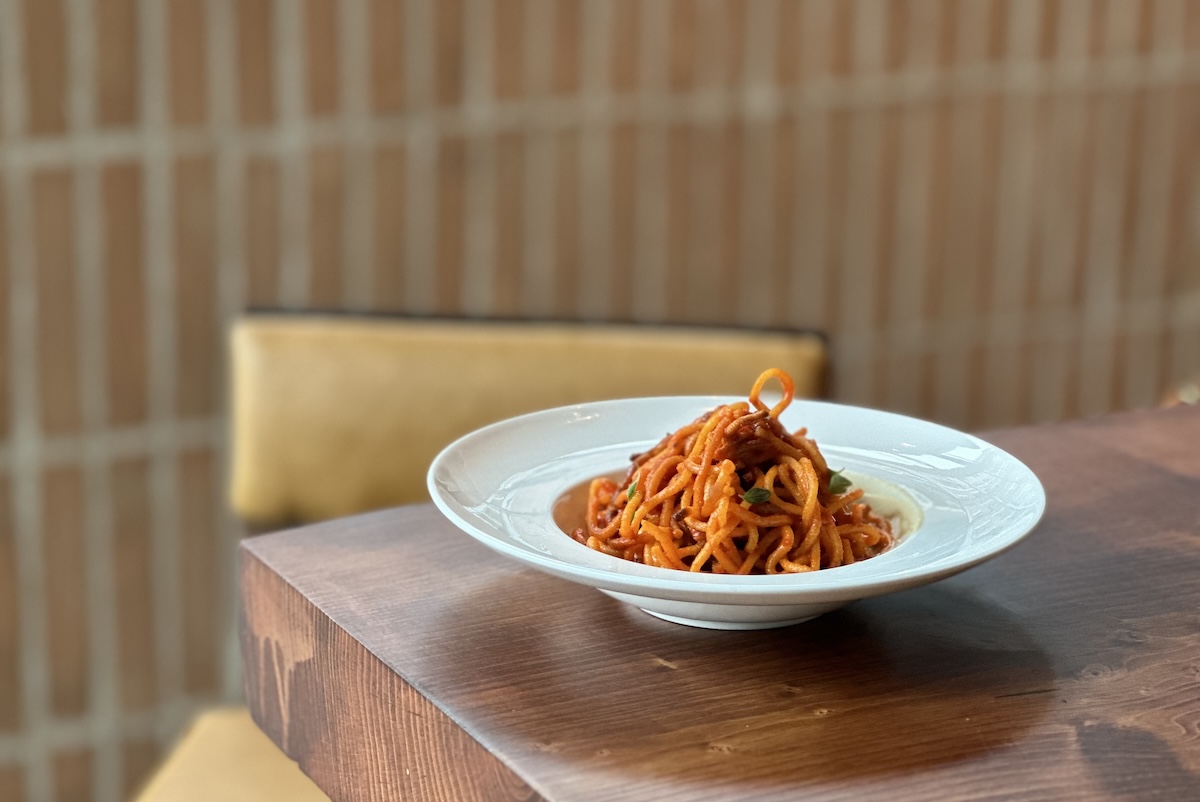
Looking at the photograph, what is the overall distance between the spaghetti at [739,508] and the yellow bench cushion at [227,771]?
667 mm

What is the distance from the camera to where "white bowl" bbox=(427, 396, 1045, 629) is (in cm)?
74

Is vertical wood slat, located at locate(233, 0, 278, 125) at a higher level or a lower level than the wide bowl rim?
higher

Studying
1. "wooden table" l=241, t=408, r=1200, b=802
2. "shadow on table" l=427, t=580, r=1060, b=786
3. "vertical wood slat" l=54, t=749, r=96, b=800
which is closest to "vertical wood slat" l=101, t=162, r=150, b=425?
"vertical wood slat" l=54, t=749, r=96, b=800

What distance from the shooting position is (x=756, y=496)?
2.78 feet

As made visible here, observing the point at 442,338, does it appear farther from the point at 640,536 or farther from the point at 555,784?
the point at 555,784

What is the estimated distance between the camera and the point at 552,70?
2227mm

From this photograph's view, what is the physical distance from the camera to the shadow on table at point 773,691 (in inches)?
27.6

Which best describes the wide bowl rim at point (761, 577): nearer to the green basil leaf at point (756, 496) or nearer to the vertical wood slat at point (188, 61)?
the green basil leaf at point (756, 496)

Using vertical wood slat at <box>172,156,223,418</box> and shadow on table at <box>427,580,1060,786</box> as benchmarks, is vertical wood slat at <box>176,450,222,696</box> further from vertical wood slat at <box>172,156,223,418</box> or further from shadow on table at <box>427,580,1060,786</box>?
shadow on table at <box>427,580,1060,786</box>

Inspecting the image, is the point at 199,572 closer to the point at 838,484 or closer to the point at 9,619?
the point at 9,619

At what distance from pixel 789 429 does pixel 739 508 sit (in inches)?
7.9

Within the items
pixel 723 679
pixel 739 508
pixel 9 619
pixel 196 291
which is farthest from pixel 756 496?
pixel 9 619

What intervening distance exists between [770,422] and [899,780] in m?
0.27

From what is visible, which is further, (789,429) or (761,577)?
(789,429)
